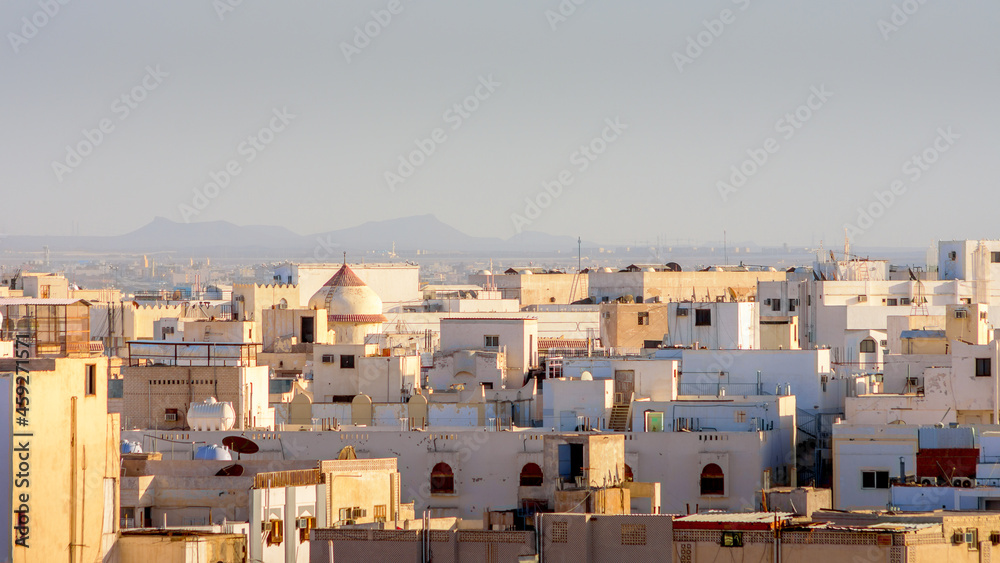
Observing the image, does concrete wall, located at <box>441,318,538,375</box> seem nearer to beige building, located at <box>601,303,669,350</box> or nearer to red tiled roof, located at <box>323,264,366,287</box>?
red tiled roof, located at <box>323,264,366,287</box>

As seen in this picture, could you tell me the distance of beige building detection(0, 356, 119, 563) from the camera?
67.2ft

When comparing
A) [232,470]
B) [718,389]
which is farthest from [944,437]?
[232,470]

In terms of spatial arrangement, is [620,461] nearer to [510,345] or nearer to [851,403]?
[851,403]

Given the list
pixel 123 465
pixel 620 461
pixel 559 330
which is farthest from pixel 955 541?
pixel 559 330

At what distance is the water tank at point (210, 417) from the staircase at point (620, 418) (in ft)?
23.7

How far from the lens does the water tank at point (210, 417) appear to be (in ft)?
117

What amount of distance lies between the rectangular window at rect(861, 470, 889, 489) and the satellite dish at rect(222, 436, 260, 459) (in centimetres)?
1071

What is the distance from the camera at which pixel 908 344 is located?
141 feet

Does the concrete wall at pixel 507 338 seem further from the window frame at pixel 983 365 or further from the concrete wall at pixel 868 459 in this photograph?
the concrete wall at pixel 868 459

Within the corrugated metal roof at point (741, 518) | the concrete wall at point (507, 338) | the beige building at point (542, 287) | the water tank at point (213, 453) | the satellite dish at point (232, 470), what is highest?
the beige building at point (542, 287)

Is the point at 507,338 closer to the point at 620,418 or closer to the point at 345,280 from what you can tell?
the point at 345,280

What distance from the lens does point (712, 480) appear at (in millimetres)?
33406

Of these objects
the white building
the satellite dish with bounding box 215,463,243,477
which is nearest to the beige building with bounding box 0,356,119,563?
the satellite dish with bounding box 215,463,243,477

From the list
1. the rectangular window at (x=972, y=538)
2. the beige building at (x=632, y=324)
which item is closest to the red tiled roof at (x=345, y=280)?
the beige building at (x=632, y=324)
